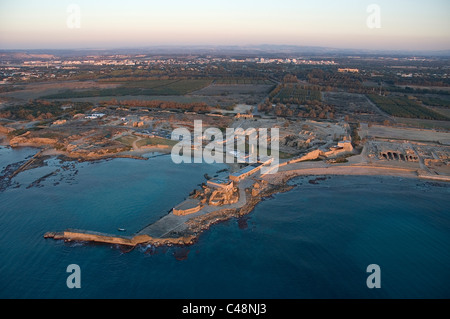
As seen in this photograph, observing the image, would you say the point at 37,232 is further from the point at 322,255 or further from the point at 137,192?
the point at 322,255

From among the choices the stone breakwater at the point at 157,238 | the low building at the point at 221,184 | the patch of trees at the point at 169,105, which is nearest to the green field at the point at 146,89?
the patch of trees at the point at 169,105

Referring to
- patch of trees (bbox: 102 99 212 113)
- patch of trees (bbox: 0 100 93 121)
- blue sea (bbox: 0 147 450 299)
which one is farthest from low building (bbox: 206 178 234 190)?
patch of trees (bbox: 0 100 93 121)

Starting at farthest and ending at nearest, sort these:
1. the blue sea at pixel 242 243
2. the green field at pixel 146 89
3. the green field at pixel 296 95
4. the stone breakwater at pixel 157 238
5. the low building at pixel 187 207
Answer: the green field at pixel 146 89 → the green field at pixel 296 95 → the low building at pixel 187 207 → the stone breakwater at pixel 157 238 → the blue sea at pixel 242 243

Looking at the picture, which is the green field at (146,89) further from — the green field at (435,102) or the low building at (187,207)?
the low building at (187,207)

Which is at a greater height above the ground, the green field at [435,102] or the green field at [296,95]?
the green field at [296,95]

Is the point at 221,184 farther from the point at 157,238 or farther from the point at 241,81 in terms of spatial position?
the point at 241,81
